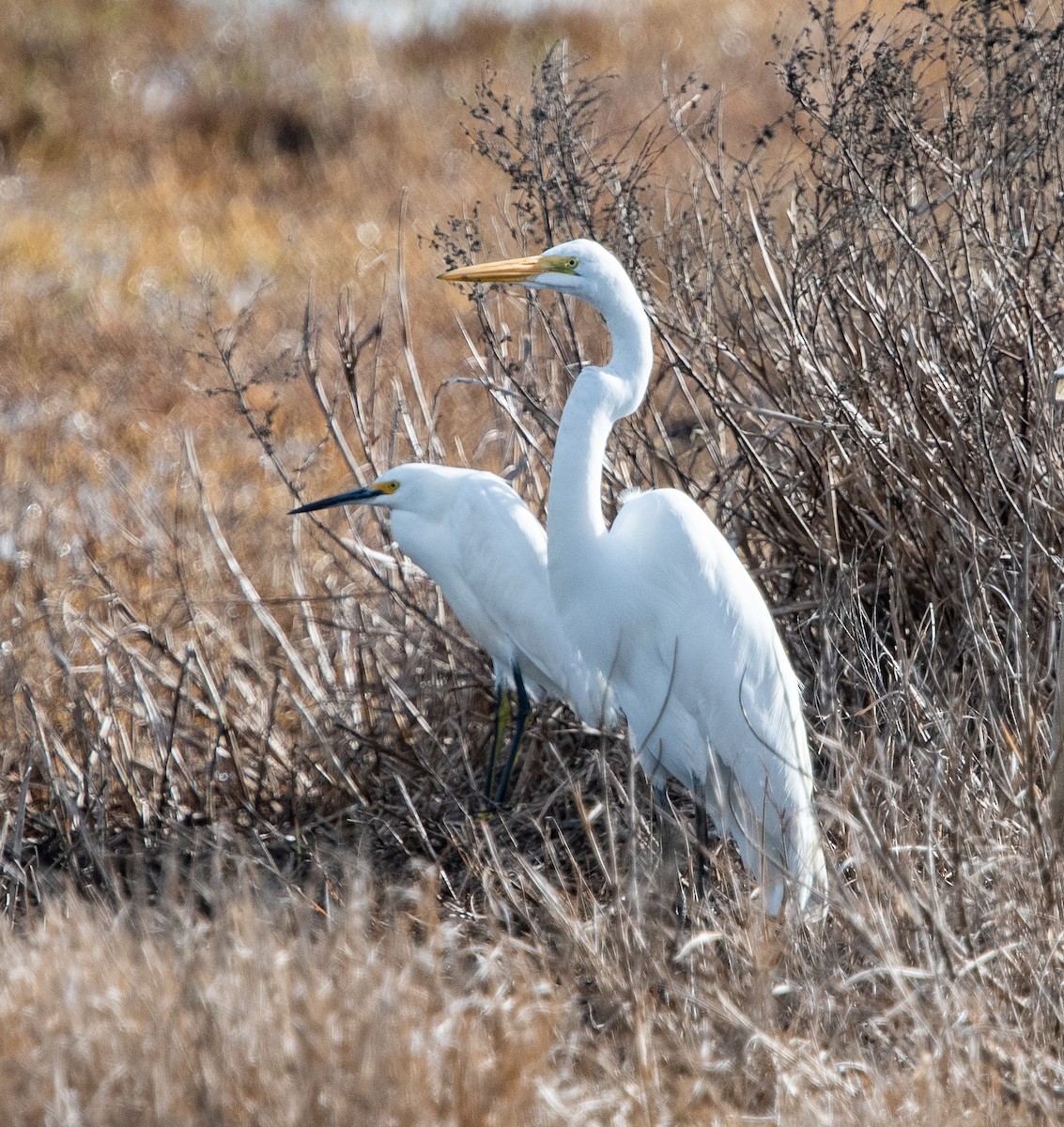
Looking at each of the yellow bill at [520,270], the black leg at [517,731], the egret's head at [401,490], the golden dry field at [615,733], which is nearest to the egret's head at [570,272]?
the yellow bill at [520,270]

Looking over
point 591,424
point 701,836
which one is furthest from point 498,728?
point 591,424

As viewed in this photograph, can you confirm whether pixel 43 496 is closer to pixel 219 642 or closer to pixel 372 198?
pixel 219 642

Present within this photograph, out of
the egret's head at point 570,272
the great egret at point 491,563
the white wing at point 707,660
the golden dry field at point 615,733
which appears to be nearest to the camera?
the golden dry field at point 615,733

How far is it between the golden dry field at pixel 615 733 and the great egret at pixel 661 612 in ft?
0.34

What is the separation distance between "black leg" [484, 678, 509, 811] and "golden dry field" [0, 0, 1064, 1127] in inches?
3.9

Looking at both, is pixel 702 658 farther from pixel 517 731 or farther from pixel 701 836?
pixel 517 731

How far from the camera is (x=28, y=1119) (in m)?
1.44

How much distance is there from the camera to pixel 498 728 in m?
2.97

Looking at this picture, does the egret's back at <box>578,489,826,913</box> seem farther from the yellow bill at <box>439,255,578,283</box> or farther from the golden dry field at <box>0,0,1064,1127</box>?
the yellow bill at <box>439,255,578,283</box>

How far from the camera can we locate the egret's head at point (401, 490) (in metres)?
2.78

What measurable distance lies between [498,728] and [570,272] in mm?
1081

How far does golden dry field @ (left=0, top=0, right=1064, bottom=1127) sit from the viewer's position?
5.06 feet

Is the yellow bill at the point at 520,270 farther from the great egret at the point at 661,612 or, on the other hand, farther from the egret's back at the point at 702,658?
the egret's back at the point at 702,658

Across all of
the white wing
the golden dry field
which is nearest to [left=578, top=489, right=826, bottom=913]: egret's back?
the white wing
